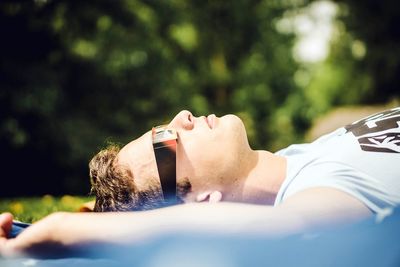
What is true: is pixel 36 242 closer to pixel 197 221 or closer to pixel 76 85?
pixel 197 221

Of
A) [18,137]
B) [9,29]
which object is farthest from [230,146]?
[9,29]

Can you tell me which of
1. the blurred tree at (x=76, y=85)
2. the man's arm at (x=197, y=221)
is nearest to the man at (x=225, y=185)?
the man's arm at (x=197, y=221)

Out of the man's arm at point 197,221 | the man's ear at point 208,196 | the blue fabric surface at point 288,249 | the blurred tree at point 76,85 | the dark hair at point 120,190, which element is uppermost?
the blurred tree at point 76,85

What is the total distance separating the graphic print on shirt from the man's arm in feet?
1.62

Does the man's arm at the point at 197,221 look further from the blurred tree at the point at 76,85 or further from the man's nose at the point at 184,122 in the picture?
the blurred tree at the point at 76,85

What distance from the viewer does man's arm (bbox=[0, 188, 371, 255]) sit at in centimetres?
179

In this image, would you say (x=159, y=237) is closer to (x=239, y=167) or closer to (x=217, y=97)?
(x=239, y=167)

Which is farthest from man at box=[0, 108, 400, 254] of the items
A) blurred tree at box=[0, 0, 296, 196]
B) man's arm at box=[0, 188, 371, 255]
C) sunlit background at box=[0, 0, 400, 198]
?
blurred tree at box=[0, 0, 296, 196]

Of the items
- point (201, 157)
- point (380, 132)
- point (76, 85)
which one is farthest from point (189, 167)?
point (76, 85)

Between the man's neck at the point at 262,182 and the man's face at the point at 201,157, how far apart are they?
11 cm

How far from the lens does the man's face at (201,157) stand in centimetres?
247

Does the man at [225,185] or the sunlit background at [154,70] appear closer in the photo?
the man at [225,185]

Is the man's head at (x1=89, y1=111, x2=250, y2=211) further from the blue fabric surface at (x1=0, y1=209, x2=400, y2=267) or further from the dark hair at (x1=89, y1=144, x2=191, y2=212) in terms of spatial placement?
the blue fabric surface at (x1=0, y1=209, x2=400, y2=267)

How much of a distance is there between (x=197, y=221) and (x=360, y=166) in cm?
93
